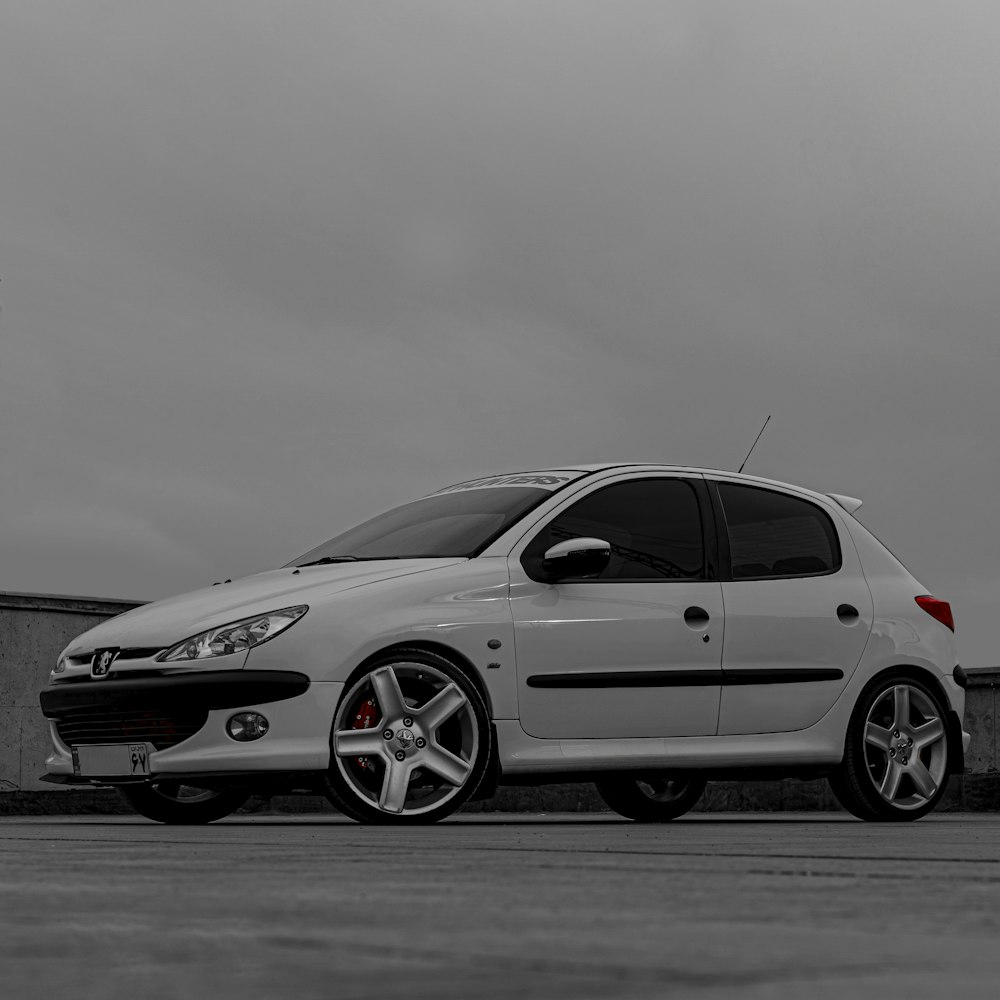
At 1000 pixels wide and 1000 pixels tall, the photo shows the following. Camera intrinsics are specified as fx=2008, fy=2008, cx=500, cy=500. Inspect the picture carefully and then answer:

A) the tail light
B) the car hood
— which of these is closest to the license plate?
the car hood

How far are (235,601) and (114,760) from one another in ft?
2.66

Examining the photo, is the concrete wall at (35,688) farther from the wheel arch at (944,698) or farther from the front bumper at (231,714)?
the front bumper at (231,714)

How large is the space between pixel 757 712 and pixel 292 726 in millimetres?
2293

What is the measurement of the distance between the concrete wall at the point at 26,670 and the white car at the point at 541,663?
5.19 metres

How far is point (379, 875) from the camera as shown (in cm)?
414

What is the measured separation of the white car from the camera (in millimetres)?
7836

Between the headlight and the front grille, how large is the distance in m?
0.23

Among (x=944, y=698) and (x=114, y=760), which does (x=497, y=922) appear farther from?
(x=944, y=698)

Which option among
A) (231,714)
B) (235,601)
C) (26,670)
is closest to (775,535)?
(235,601)

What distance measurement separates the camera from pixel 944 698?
956cm

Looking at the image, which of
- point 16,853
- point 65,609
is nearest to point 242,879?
point 16,853

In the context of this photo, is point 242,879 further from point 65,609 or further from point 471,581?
point 65,609

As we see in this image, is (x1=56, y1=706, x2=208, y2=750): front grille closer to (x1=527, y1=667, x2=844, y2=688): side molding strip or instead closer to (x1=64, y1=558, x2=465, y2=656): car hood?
(x1=64, y1=558, x2=465, y2=656): car hood

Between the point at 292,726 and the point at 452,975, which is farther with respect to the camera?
the point at 292,726
